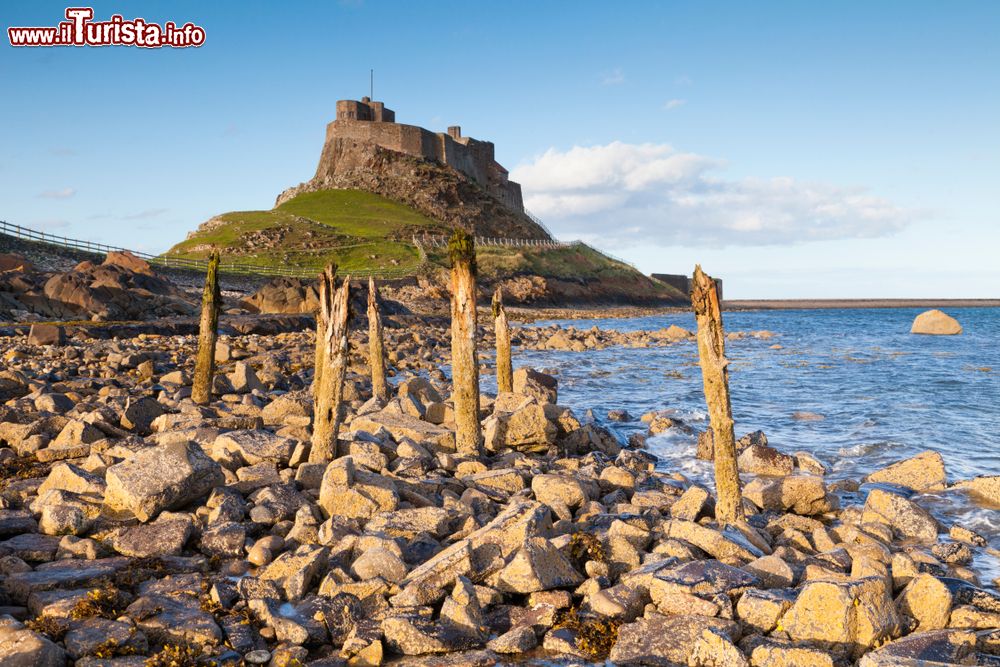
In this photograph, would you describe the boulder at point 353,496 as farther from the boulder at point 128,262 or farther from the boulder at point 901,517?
the boulder at point 128,262

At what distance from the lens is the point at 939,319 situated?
68.4 metres

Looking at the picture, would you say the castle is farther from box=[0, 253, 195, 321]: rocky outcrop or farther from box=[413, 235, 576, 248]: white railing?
box=[0, 253, 195, 321]: rocky outcrop

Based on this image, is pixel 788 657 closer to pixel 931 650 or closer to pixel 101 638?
pixel 931 650

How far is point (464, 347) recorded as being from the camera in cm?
1514

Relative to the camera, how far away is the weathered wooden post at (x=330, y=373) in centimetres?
1309

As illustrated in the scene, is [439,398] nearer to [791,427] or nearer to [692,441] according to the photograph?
[692,441]

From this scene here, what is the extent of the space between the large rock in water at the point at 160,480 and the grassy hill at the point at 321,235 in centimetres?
6940

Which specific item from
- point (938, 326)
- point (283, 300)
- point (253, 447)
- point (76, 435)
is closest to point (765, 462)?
point (253, 447)

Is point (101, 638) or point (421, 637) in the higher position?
point (101, 638)

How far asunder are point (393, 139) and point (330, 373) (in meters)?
129

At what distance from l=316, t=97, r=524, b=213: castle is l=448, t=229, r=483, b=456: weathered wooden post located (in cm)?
12604

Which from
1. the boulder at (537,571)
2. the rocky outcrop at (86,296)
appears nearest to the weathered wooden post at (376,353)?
the boulder at (537,571)

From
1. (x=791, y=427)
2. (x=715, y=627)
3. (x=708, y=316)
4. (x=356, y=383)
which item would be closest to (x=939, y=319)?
(x=791, y=427)

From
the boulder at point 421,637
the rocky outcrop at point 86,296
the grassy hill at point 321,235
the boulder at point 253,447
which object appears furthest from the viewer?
the grassy hill at point 321,235
